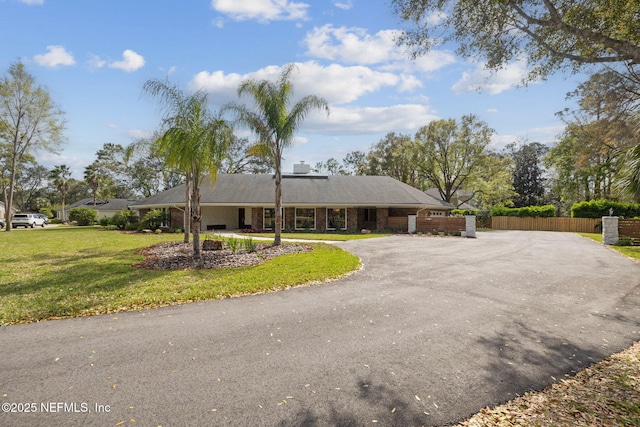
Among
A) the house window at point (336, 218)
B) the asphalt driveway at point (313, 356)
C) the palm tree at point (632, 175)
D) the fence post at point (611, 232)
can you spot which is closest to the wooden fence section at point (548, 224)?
the fence post at point (611, 232)

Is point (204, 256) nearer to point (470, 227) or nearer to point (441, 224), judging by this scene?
point (470, 227)

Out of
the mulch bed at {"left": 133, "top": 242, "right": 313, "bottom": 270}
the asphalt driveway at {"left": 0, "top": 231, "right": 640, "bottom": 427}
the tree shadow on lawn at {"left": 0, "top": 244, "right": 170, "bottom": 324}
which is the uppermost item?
the mulch bed at {"left": 133, "top": 242, "right": 313, "bottom": 270}

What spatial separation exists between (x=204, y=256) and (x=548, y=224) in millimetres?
31237

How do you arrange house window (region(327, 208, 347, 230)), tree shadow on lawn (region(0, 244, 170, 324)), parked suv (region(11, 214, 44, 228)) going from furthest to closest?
parked suv (region(11, 214, 44, 228)) → house window (region(327, 208, 347, 230)) → tree shadow on lawn (region(0, 244, 170, 324))

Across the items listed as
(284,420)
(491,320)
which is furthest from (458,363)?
(284,420)

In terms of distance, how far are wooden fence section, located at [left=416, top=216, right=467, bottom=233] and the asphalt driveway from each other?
16.1m

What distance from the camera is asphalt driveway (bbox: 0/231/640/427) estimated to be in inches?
→ 125

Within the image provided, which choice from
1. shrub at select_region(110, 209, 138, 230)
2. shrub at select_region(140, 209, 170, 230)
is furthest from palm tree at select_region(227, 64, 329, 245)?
shrub at select_region(110, 209, 138, 230)

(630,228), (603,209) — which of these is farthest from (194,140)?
(603,209)

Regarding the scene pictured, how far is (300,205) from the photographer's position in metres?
26.1

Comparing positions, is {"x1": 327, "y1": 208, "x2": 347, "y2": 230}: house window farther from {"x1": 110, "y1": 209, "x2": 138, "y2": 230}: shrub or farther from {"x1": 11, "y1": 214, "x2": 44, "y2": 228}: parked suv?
{"x1": 11, "y1": 214, "x2": 44, "y2": 228}: parked suv

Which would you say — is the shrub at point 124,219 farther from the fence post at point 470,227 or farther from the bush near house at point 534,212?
the bush near house at point 534,212

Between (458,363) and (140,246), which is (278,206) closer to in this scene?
(140,246)

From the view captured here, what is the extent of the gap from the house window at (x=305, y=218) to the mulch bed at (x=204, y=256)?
1111cm
